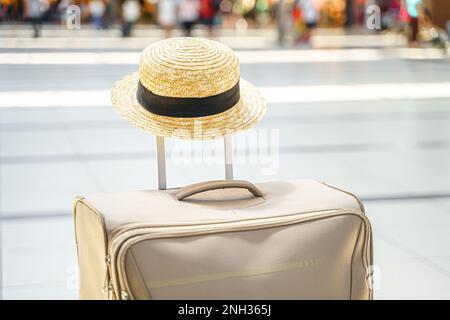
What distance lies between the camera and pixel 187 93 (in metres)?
1.91

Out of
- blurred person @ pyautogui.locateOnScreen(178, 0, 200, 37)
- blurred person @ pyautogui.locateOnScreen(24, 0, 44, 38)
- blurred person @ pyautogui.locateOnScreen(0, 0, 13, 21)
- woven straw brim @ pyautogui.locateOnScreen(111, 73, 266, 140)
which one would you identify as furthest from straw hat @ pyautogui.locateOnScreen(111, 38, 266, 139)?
blurred person @ pyautogui.locateOnScreen(178, 0, 200, 37)

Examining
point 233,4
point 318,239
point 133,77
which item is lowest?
point 233,4

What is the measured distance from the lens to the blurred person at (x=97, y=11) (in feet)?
62.5

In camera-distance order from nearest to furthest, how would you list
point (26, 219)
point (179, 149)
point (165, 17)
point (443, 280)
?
point (443, 280) → point (26, 219) → point (179, 149) → point (165, 17)

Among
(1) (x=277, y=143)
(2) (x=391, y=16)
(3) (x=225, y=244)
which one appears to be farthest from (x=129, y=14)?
(3) (x=225, y=244)

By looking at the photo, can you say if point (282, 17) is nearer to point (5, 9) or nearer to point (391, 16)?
point (391, 16)

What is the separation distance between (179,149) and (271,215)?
4.53 metres

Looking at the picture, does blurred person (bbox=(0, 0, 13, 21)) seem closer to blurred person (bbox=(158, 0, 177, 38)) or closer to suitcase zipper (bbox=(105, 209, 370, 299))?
blurred person (bbox=(158, 0, 177, 38))

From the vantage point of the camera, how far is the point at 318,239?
166 cm

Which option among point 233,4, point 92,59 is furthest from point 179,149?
point 233,4

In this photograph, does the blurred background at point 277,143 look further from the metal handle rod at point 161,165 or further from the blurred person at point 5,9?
the metal handle rod at point 161,165

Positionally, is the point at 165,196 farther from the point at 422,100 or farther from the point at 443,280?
the point at 422,100

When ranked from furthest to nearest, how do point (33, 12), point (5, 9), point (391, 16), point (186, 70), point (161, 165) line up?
1. point (391, 16)
2. point (33, 12)
3. point (5, 9)
4. point (161, 165)
5. point (186, 70)

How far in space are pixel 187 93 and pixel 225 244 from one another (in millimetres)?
469
